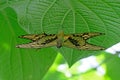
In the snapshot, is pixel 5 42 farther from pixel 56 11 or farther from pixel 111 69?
pixel 111 69

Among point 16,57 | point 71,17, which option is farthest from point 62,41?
point 16,57

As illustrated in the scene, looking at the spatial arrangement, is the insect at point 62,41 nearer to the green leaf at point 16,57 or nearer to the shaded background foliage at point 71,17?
the shaded background foliage at point 71,17

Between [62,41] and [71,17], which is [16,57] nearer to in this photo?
[71,17]

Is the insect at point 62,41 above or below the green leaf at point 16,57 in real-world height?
above

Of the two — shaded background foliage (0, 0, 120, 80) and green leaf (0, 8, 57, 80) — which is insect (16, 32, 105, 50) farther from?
green leaf (0, 8, 57, 80)

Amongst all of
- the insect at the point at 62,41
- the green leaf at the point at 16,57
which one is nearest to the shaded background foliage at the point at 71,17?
the insect at the point at 62,41

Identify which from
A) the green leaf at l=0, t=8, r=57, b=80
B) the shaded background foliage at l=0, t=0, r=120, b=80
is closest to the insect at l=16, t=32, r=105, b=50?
the shaded background foliage at l=0, t=0, r=120, b=80

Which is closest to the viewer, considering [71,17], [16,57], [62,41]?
[62,41]

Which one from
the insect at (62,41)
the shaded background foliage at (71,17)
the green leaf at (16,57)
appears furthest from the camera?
the green leaf at (16,57)

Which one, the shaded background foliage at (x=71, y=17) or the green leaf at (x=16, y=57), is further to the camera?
the green leaf at (x=16, y=57)
